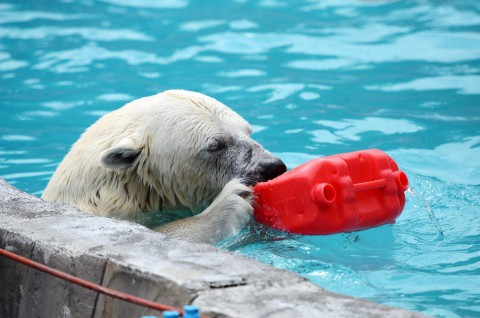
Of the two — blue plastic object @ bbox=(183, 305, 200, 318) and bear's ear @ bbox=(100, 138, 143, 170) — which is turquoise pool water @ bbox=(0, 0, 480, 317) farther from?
blue plastic object @ bbox=(183, 305, 200, 318)

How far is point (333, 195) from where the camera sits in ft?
12.8

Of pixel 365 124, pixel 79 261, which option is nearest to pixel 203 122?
pixel 79 261

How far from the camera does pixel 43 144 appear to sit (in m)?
6.92

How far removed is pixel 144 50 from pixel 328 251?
5.55 metres

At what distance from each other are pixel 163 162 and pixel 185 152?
0.38ft

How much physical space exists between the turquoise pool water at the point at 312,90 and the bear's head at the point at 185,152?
38 centimetres

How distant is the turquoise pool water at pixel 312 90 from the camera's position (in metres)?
4.07

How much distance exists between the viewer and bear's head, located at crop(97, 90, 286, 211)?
4.23 meters

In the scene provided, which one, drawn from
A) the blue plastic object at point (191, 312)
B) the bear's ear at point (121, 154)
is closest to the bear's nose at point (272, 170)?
the bear's ear at point (121, 154)

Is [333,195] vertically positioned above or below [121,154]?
below

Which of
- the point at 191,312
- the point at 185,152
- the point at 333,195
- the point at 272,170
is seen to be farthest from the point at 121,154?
the point at 191,312

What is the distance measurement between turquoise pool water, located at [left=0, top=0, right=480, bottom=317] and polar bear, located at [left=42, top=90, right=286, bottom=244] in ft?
1.24

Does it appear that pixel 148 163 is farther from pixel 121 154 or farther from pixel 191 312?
pixel 191 312

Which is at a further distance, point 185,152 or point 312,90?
point 312,90
